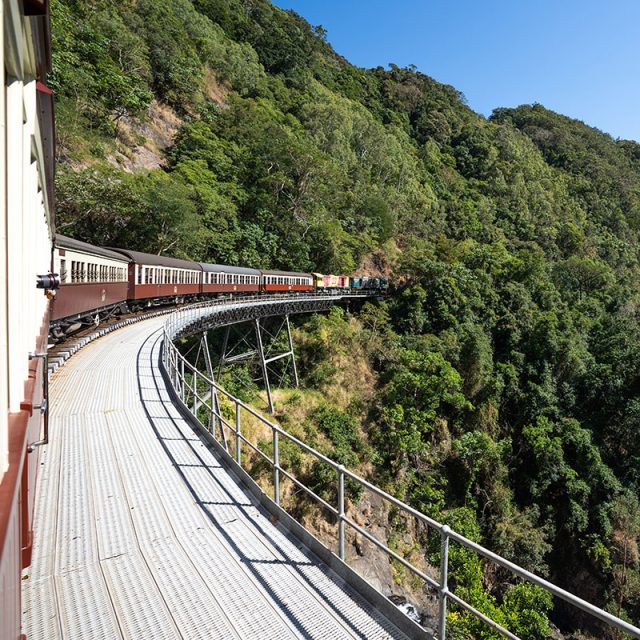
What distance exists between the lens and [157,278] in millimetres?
15773

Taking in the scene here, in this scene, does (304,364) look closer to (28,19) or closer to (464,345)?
(464,345)

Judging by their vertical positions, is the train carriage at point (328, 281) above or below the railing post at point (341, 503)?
above

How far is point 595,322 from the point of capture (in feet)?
91.6

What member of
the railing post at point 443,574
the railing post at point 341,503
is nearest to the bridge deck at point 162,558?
the railing post at point 341,503

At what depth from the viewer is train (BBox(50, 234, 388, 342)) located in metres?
8.29

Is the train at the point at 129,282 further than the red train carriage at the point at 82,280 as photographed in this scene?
Yes

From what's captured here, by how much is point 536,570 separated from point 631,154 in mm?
117262

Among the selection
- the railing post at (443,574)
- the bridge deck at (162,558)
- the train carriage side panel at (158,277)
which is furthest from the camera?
the train carriage side panel at (158,277)

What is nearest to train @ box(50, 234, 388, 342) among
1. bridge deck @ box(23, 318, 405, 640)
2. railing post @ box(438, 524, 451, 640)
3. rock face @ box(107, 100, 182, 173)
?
bridge deck @ box(23, 318, 405, 640)

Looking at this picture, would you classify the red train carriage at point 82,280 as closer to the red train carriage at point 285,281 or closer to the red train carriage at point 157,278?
the red train carriage at point 157,278

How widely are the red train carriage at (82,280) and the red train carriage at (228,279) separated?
6.53 metres

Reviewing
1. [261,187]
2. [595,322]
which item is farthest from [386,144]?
[595,322]

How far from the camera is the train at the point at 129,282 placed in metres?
8.29

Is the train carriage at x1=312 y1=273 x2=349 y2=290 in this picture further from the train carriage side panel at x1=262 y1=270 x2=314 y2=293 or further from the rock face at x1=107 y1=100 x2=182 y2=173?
the rock face at x1=107 y1=100 x2=182 y2=173
